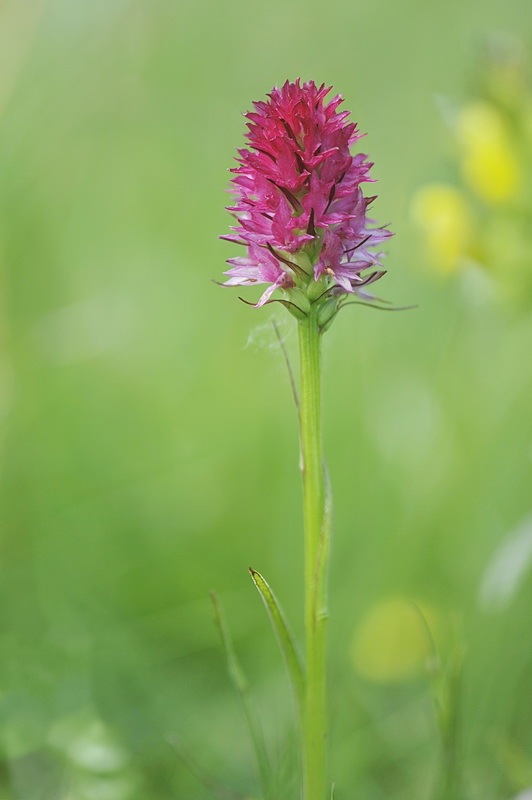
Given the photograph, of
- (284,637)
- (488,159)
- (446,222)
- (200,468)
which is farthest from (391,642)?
(488,159)

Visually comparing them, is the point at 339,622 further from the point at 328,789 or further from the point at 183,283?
the point at 183,283

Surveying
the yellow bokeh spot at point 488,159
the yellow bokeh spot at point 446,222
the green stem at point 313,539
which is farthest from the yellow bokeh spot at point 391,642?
the yellow bokeh spot at point 488,159

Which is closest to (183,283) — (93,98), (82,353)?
(82,353)

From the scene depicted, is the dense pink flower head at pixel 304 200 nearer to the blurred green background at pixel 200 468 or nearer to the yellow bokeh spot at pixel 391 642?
the blurred green background at pixel 200 468

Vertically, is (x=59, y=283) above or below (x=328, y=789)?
above

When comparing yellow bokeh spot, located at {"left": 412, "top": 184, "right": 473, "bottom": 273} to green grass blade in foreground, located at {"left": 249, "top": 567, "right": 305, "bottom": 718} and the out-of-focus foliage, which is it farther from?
green grass blade in foreground, located at {"left": 249, "top": 567, "right": 305, "bottom": 718}

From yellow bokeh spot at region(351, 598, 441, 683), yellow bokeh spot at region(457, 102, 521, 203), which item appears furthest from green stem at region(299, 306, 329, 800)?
yellow bokeh spot at region(457, 102, 521, 203)
